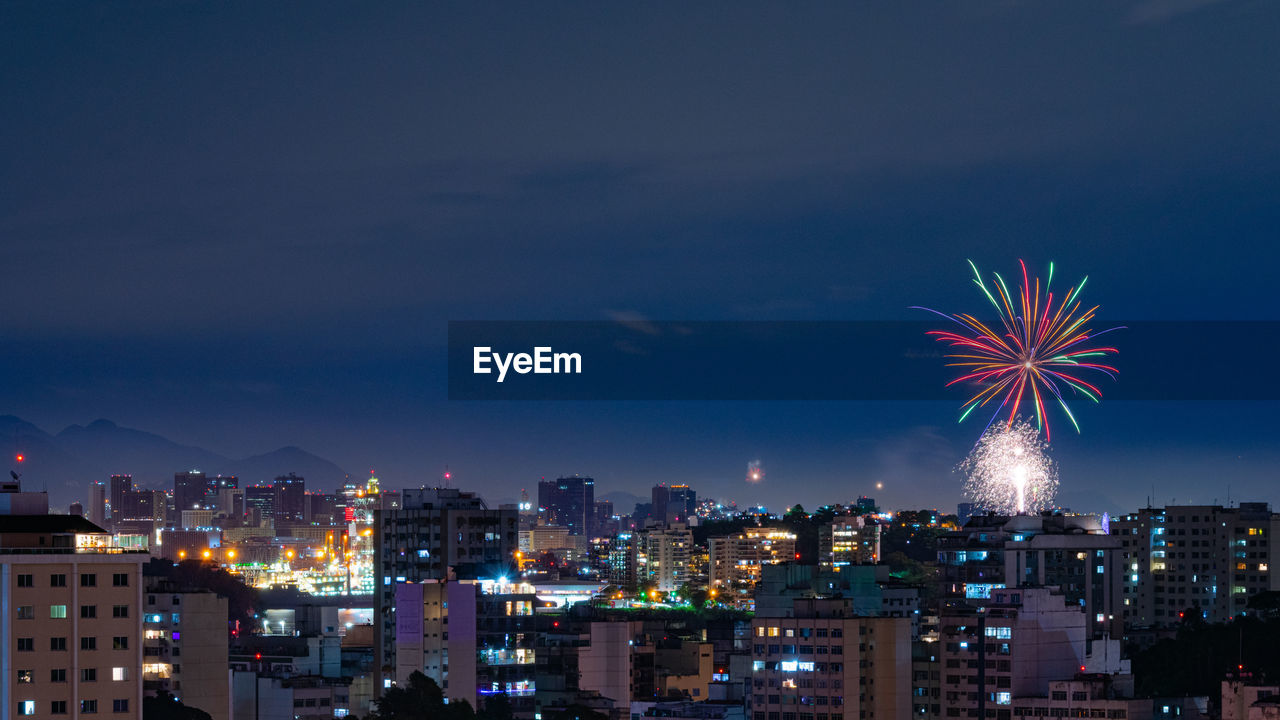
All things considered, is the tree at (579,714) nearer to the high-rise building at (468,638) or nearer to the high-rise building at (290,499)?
the high-rise building at (468,638)

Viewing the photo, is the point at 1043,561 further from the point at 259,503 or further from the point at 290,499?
the point at 259,503

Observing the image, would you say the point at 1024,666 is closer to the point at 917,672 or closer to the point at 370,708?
the point at 917,672

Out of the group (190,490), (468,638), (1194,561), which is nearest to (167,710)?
(468,638)

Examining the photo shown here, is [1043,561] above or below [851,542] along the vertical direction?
above

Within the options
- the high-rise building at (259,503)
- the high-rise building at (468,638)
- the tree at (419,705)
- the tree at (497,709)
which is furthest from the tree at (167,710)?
the high-rise building at (259,503)

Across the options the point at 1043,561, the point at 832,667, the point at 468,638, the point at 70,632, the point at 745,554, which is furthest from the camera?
the point at 745,554

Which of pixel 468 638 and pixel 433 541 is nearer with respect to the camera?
pixel 468 638

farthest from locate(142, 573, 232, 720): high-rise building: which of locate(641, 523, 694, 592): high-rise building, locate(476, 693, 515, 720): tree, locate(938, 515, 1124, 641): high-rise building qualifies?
locate(641, 523, 694, 592): high-rise building
